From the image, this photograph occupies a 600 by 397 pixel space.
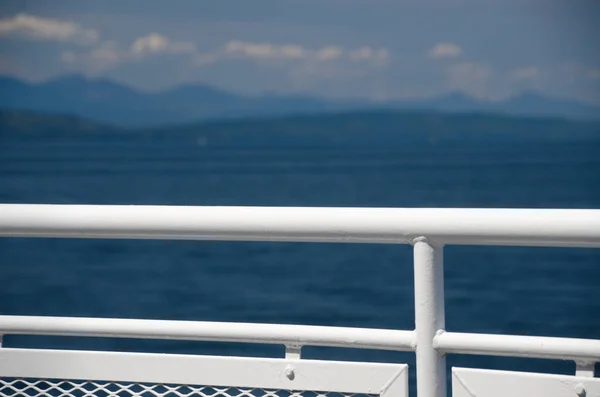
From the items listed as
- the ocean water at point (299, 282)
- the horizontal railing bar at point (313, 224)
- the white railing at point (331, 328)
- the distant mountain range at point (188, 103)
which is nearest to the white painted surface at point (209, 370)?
the white railing at point (331, 328)

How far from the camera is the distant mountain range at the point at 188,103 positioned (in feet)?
242

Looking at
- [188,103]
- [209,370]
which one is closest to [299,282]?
[209,370]

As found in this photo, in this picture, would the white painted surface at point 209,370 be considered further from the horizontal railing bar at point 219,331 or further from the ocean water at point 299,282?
the ocean water at point 299,282

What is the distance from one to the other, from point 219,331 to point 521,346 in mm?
455

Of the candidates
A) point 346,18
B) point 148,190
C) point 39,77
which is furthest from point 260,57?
point 148,190


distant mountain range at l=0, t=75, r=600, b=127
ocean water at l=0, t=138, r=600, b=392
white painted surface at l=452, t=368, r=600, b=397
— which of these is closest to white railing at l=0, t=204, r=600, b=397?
white painted surface at l=452, t=368, r=600, b=397

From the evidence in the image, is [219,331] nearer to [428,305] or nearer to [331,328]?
[331,328]

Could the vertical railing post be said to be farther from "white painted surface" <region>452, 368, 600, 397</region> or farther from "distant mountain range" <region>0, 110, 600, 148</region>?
"distant mountain range" <region>0, 110, 600, 148</region>

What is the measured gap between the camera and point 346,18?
216 ft

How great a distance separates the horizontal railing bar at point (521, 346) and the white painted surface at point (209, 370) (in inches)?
3.3

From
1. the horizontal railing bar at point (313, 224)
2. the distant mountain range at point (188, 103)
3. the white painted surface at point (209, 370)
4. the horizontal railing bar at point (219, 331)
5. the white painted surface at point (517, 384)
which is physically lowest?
the white painted surface at point (517, 384)

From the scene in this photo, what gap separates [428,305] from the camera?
1.35 m

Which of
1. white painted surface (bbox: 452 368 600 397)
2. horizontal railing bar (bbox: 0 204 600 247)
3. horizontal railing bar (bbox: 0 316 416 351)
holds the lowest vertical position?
white painted surface (bbox: 452 368 600 397)

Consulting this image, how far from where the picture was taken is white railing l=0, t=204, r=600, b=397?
1289 millimetres
